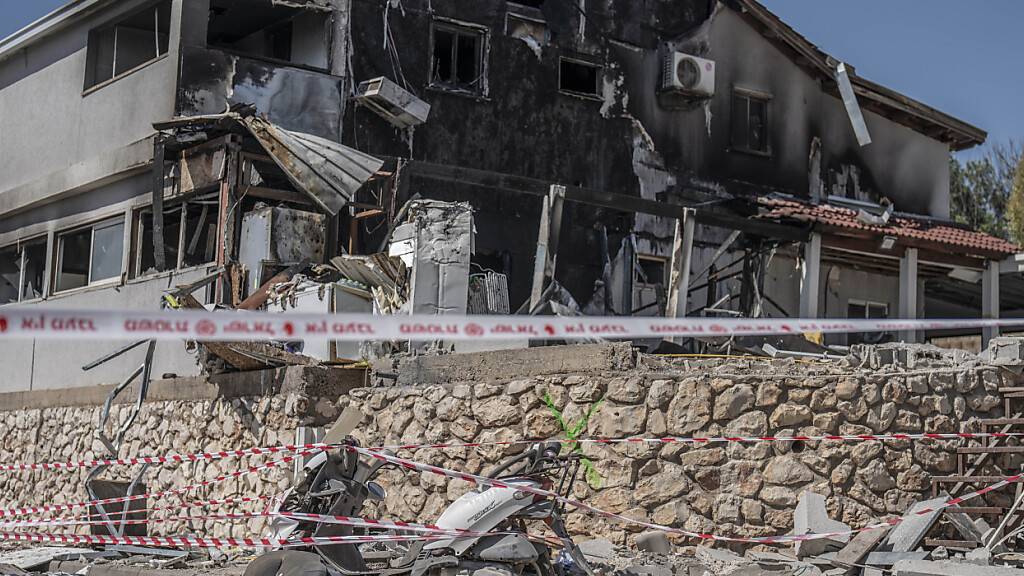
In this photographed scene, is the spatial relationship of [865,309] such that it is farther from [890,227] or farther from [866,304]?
[890,227]

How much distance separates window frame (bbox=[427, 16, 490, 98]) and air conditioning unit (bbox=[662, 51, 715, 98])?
3.35 meters

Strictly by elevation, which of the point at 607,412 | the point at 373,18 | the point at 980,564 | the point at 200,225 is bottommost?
the point at 980,564

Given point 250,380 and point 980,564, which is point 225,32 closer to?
point 250,380

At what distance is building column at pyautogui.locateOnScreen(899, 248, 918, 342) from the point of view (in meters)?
20.0

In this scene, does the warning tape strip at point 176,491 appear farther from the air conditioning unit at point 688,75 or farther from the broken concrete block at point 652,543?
the air conditioning unit at point 688,75

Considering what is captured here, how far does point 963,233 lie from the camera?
856 inches

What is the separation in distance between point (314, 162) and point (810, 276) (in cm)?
855

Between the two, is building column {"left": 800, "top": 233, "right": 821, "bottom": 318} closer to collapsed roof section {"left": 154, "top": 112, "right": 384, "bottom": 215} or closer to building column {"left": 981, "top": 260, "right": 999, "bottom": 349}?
building column {"left": 981, "top": 260, "right": 999, "bottom": 349}

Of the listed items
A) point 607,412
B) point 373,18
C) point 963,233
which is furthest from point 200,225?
point 963,233

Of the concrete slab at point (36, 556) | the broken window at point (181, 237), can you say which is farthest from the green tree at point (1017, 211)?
the concrete slab at point (36, 556)

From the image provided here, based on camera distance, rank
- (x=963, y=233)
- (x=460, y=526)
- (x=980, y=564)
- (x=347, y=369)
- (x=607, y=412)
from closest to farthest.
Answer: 1. (x=460, y=526)
2. (x=980, y=564)
3. (x=607, y=412)
4. (x=347, y=369)
5. (x=963, y=233)

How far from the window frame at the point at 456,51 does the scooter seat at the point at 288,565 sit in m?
11.7

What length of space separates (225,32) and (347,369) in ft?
29.4

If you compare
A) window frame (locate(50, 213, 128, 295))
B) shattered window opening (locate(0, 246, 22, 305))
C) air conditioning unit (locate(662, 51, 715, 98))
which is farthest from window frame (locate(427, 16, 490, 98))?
shattered window opening (locate(0, 246, 22, 305))
